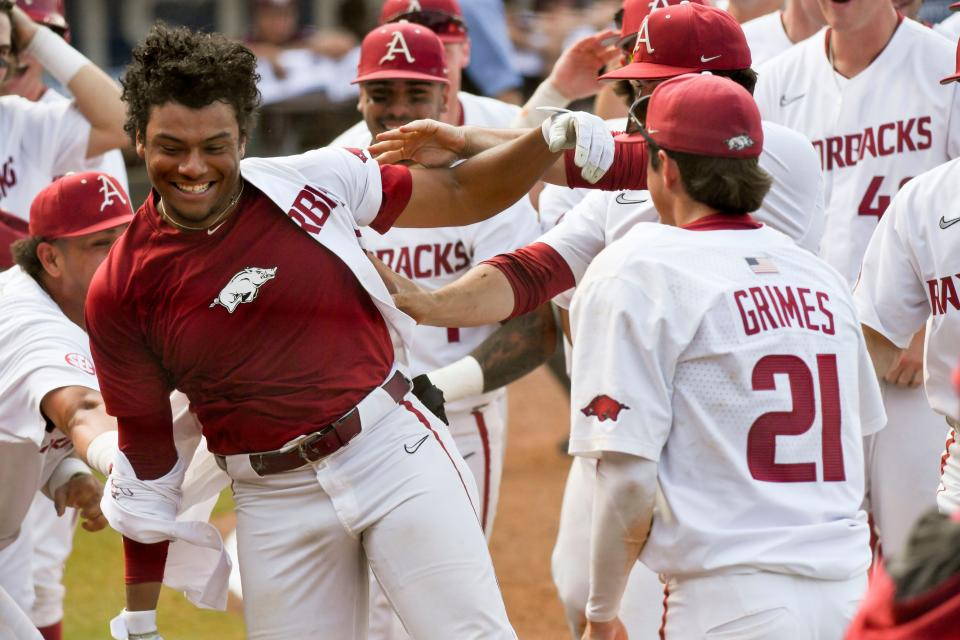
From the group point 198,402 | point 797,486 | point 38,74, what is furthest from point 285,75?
point 797,486

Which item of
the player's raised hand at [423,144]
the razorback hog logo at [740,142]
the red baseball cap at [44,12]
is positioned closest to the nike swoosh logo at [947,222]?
the razorback hog logo at [740,142]

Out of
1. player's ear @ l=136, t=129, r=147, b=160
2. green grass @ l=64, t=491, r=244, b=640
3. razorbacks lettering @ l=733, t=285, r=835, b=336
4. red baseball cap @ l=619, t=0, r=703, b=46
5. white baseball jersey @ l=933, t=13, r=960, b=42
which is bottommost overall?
green grass @ l=64, t=491, r=244, b=640

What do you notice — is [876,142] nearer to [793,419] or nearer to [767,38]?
[767,38]

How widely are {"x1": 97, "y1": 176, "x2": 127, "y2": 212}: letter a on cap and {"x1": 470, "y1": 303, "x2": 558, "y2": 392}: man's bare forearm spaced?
4.70 ft

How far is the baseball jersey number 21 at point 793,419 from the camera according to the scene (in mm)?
3002

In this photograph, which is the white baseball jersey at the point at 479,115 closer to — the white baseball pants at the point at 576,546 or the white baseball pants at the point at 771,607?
the white baseball pants at the point at 576,546

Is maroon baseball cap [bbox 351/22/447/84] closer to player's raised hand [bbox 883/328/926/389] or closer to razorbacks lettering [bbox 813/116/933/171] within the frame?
razorbacks lettering [bbox 813/116/933/171]

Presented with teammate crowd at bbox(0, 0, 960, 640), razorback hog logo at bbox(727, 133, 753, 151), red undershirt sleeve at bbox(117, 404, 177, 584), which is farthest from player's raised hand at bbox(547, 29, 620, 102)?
red undershirt sleeve at bbox(117, 404, 177, 584)

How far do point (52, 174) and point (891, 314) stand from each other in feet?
12.4

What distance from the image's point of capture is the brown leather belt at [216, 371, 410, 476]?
3463 mm

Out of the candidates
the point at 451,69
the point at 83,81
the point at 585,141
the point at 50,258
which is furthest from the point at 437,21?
the point at 585,141

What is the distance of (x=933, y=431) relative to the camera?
462 cm

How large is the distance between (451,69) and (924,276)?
258cm

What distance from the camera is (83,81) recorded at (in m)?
6.01
